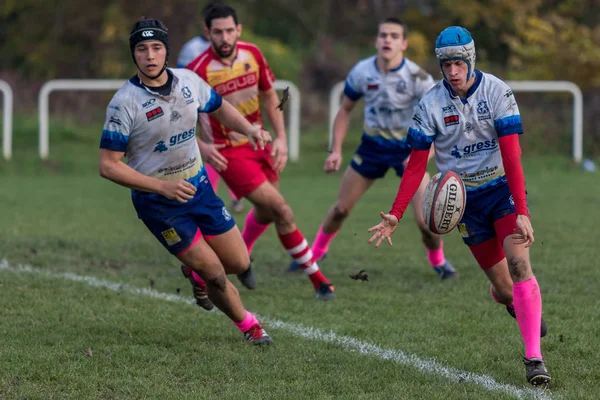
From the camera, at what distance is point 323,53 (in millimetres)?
28984

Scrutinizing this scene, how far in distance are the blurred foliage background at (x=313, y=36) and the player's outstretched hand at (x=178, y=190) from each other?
587 inches

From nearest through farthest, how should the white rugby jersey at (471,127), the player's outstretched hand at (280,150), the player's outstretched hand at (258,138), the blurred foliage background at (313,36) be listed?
the white rugby jersey at (471,127), the player's outstretched hand at (258,138), the player's outstretched hand at (280,150), the blurred foliage background at (313,36)

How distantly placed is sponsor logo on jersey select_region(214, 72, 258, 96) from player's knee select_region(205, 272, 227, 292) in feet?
7.93

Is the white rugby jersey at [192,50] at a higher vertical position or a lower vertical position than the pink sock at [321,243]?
higher

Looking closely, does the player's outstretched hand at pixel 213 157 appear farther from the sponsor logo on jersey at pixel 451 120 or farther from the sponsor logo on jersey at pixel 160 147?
the sponsor logo on jersey at pixel 451 120

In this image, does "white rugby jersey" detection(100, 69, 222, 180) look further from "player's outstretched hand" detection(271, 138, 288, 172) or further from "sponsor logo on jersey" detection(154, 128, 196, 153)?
"player's outstretched hand" detection(271, 138, 288, 172)

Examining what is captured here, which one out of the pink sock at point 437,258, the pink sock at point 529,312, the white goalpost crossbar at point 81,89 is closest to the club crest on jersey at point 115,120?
the pink sock at point 529,312

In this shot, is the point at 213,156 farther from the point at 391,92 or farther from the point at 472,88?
the point at 472,88

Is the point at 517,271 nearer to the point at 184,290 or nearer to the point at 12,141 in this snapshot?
the point at 184,290

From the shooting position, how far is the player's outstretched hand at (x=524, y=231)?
513 centimetres

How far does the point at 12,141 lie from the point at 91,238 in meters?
8.46

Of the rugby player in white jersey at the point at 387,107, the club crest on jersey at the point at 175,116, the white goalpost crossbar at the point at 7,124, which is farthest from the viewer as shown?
the white goalpost crossbar at the point at 7,124

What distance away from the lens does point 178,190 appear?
223 inches

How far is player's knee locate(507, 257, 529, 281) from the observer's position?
5.36m
